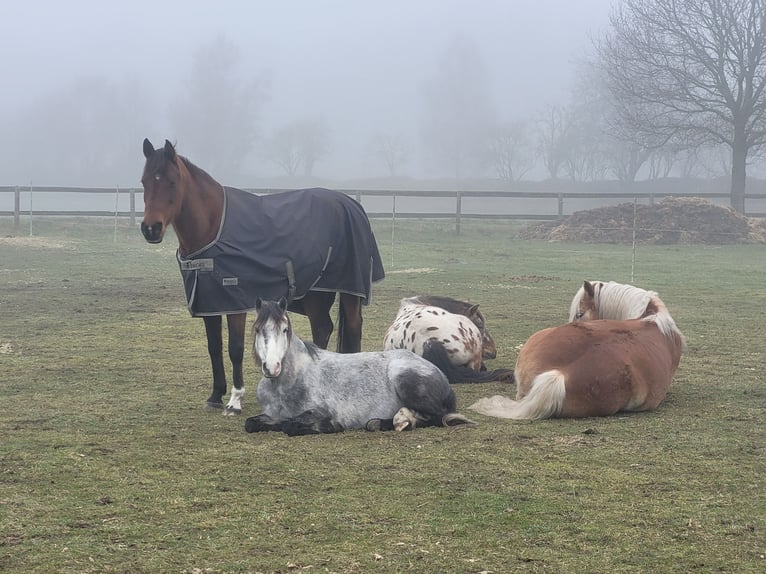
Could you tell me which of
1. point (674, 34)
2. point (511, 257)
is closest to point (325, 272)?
point (511, 257)

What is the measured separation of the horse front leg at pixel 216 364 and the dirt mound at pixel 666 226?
2350 centimetres

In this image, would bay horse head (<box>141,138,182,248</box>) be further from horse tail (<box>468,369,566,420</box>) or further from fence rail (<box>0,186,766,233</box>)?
fence rail (<box>0,186,766,233</box>)

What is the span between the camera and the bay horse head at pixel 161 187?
240 inches

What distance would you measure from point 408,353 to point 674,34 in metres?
34.0

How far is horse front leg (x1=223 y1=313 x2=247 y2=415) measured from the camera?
20.8 ft

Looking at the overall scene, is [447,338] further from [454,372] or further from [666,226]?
[666,226]

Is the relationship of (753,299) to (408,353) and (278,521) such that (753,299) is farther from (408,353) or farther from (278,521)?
(278,521)

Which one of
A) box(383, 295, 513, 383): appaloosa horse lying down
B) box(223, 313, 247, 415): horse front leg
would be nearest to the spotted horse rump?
box(383, 295, 513, 383): appaloosa horse lying down

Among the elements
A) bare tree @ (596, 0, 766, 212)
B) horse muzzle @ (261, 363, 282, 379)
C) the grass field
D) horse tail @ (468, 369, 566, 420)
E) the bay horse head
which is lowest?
the grass field

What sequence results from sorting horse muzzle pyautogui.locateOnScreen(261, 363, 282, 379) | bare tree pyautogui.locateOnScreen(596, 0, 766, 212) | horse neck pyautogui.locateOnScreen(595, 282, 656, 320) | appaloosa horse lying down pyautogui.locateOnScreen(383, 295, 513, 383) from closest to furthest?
horse muzzle pyautogui.locateOnScreen(261, 363, 282, 379) < horse neck pyautogui.locateOnScreen(595, 282, 656, 320) < appaloosa horse lying down pyautogui.locateOnScreen(383, 295, 513, 383) < bare tree pyautogui.locateOnScreen(596, 0, 766, 212)

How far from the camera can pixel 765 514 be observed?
393 cm

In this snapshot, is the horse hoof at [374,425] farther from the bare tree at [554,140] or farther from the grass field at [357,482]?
the bare tree at [554,140]

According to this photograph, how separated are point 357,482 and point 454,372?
3.15 m

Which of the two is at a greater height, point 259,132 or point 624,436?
point 259,132
